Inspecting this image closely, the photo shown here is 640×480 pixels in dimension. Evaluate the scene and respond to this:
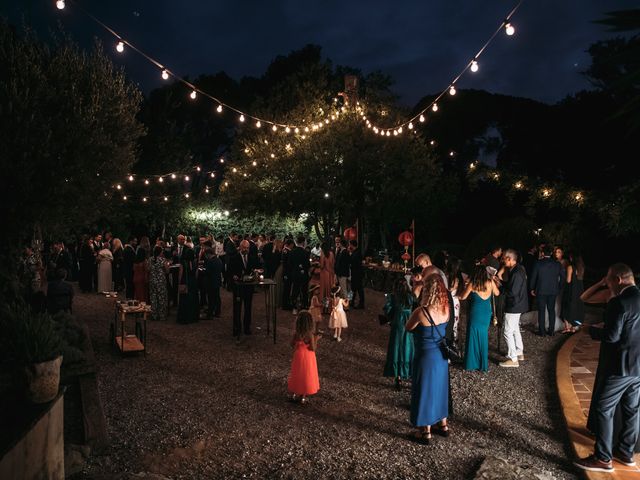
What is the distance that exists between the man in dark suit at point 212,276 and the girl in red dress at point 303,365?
5.21 metres

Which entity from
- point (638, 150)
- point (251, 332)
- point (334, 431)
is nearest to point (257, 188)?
point (251, 332)

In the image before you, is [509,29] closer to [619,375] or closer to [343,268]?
[619,375]

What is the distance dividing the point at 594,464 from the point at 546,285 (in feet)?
19.0

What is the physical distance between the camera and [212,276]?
11320mm

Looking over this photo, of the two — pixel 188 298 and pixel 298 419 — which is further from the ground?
pixel 188 298

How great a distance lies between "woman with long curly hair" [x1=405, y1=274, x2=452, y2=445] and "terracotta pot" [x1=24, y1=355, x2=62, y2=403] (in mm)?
3196

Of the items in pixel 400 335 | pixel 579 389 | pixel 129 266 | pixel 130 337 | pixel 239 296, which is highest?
pixel 129 266

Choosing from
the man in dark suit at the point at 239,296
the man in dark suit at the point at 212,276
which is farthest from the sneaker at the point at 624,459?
the man in dark suit at the point at 212,276

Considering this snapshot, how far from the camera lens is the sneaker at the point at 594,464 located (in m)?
4.53


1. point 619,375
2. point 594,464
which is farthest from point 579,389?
point 619,375

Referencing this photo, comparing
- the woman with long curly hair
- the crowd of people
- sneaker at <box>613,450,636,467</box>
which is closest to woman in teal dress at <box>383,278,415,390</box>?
the crowd of people

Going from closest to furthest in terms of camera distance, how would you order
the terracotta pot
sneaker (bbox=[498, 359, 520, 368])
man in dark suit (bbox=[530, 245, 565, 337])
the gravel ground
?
the terracotta pot < the gravel ground < sneaker (bbox=[498, 359, 520, 368]) < man in dark suit (bbox=[530, 245, 565, 337])

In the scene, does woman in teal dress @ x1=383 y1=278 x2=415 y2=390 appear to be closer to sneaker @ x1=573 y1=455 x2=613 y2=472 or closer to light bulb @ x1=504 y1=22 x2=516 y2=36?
sneaker @ x1=573 y1=455 x2=613 y2=472

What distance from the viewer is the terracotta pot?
4.06 m
